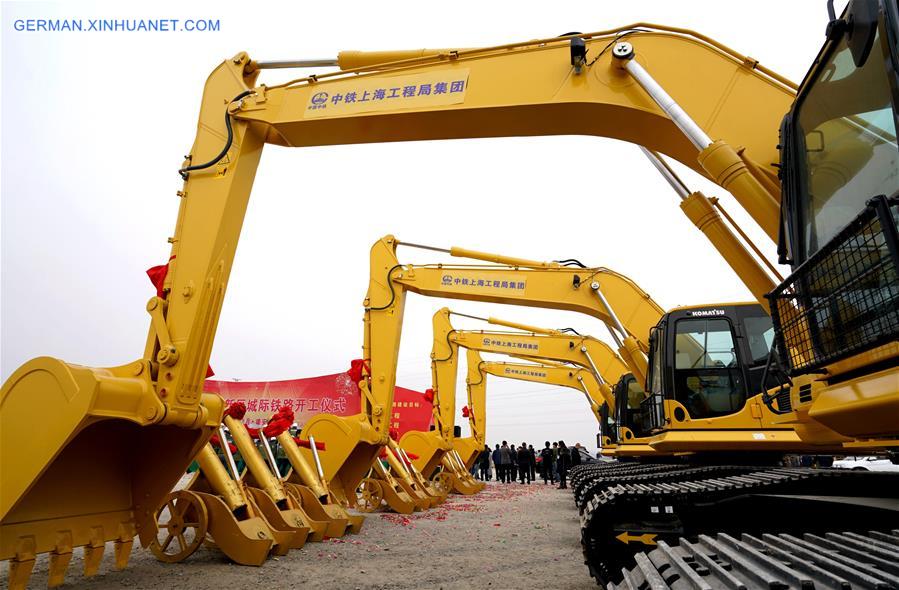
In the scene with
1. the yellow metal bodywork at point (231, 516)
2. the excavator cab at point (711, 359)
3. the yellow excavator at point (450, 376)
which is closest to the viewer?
the yellow metal bodywork at point (231, 516)

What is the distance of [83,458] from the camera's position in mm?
4816

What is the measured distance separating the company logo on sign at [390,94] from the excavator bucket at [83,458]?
294cm

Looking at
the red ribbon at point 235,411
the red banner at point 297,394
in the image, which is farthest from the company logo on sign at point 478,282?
the red banner at point 297,394

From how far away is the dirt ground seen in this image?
5359mm

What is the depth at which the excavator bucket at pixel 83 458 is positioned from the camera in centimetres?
426

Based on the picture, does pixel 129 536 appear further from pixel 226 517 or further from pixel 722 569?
pixel 722 569

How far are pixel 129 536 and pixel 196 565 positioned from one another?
3.46 ft

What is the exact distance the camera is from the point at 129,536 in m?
5.09

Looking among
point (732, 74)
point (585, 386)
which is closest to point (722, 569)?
point (732, 74)

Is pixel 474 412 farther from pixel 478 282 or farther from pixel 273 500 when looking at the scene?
pixel 273 500

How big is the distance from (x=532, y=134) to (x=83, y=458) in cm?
465

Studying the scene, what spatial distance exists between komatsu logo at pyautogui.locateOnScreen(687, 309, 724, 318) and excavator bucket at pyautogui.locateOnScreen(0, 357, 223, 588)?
5.40 meters

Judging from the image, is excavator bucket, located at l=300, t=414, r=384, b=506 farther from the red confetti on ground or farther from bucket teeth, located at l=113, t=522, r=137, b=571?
bucket teeth, located at l=113, t=522, r=137, b=571

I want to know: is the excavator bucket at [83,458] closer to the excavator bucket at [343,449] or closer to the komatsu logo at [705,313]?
the excavator bucket at [343,449]
